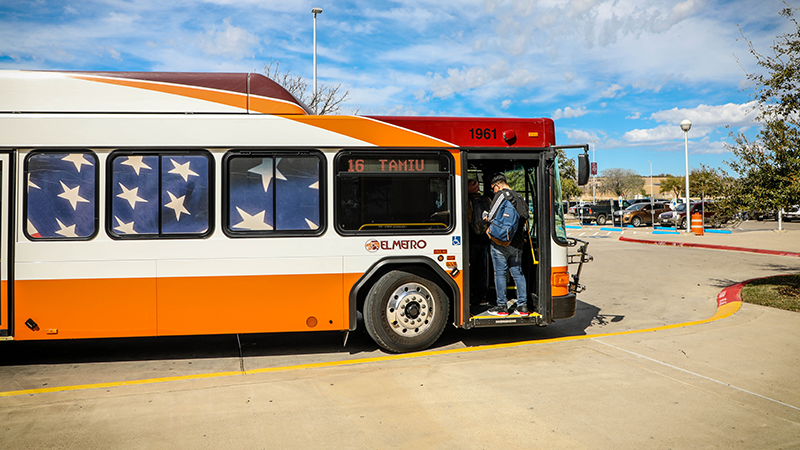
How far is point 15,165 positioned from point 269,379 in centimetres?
348

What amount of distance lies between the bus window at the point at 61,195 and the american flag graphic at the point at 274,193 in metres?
1.44

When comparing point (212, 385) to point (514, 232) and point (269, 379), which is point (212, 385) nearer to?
point (269, 379)

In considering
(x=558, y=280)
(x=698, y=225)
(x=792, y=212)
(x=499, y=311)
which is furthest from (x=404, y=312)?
(x=698, y=225)

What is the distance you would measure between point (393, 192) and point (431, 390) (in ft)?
7.32

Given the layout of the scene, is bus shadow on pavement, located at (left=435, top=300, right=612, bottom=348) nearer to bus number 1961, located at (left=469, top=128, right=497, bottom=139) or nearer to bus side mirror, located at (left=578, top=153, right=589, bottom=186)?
bus side mirror, located at (left=578, top=153, right=589, bottom=186)

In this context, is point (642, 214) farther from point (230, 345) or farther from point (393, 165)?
point (230, 345)

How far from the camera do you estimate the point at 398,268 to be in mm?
5895

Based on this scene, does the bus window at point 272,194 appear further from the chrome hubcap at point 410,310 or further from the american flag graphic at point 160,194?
the chrome hubcap at point 410,310

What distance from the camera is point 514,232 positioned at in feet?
20.2

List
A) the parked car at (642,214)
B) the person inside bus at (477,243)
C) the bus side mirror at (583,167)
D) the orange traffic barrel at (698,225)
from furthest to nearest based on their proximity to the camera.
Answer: the parked car at (642,214)
the orange traffic barrel at (698,225)
the person inside bus at (477,243)
the bus side mirror at (583,167)

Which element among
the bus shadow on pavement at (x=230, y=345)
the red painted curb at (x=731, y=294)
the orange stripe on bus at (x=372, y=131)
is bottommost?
the bus shadow on pavement at (x=230, y=345)

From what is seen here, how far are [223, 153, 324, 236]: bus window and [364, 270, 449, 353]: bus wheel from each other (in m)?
1.03

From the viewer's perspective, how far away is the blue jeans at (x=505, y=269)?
6262 mm

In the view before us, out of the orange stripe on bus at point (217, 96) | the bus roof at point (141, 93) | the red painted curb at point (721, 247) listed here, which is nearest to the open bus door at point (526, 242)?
the orange stripe on bus at point (217, 96)
